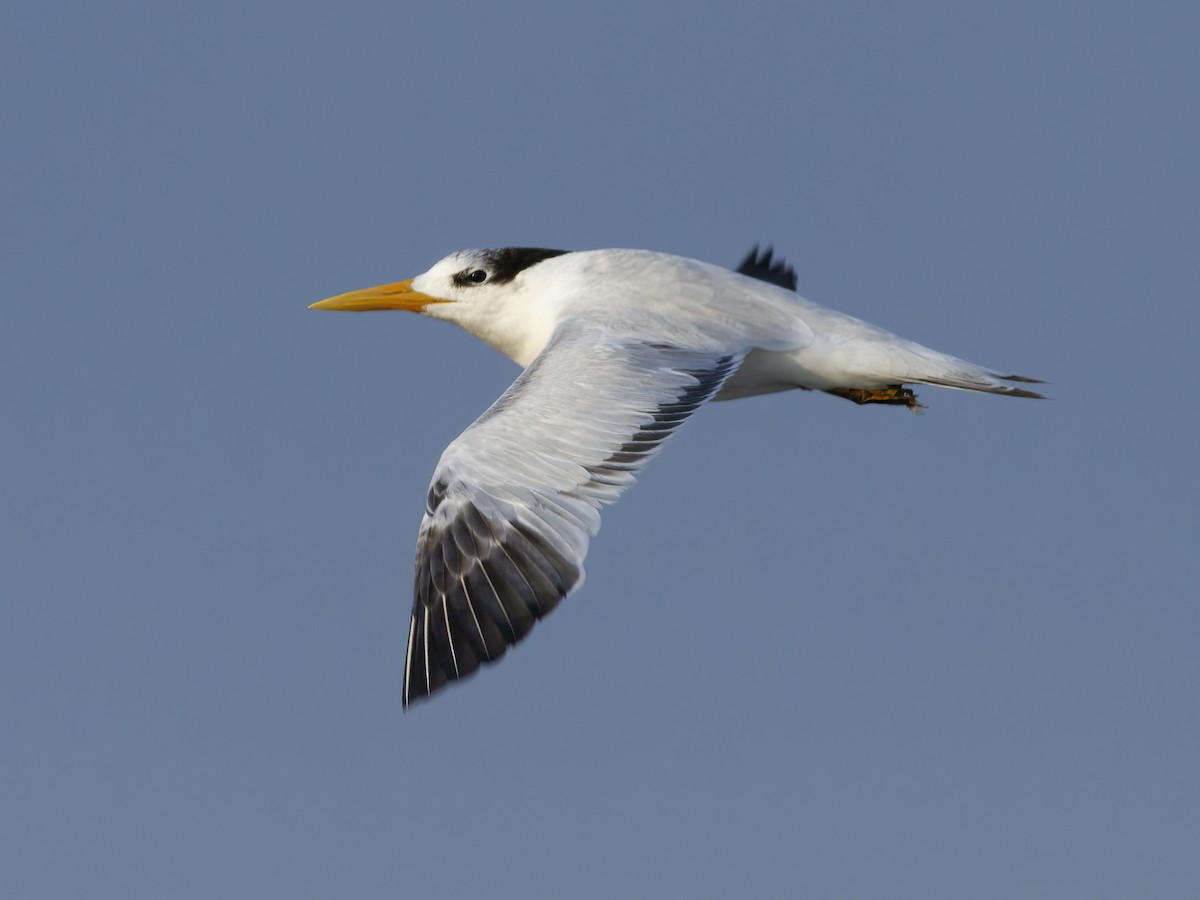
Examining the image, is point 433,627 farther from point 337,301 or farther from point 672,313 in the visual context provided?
point 337,301

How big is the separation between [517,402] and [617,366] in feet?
2.44

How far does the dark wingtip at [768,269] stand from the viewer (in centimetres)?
1367

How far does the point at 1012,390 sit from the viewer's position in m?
10.2

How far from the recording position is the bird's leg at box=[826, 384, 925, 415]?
10641 millimetres

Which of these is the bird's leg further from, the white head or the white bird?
the white head

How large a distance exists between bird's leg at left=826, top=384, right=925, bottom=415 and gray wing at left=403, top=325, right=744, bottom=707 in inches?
70.5

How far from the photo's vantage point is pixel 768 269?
13844mm

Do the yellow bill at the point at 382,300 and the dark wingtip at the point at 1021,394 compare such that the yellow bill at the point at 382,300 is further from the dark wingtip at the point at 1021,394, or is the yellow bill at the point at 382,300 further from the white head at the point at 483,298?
the dark wingtip at the point at 1021,394

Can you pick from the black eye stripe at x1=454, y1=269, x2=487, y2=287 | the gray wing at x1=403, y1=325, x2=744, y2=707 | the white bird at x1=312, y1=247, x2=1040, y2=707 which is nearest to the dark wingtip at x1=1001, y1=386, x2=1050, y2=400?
the white bird at x1=312, y1=247, x2=1040, y2=707

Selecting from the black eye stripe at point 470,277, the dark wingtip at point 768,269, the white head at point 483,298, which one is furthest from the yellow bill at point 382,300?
the dark wingtip at point 768,269

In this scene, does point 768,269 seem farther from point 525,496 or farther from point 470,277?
point 525,496

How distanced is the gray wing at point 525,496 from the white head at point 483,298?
211 cm

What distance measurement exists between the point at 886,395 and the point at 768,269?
344 centimetres

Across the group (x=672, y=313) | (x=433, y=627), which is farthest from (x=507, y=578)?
(x=672, y=313)
